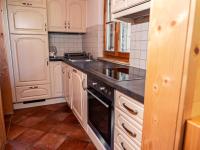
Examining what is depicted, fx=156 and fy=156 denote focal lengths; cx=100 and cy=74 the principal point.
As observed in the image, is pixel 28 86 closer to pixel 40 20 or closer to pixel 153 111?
pixel 40 20

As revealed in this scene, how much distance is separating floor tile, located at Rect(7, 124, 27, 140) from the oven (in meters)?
1.01

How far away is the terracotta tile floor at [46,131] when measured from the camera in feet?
5.99

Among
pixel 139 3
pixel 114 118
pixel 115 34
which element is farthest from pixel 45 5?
pixel 114 118

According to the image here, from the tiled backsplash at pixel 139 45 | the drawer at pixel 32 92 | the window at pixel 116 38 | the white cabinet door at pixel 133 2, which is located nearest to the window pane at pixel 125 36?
the window at pixel 116 38

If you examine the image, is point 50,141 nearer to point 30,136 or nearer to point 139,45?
point 30,136

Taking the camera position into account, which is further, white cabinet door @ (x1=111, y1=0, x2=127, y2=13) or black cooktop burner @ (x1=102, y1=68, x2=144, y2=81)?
white cabinet door @ (x1=111, y1=0, x2=127, y2=13)

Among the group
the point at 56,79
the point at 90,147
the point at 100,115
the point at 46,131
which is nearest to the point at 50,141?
the point at 46,131

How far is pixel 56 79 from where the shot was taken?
119 inches

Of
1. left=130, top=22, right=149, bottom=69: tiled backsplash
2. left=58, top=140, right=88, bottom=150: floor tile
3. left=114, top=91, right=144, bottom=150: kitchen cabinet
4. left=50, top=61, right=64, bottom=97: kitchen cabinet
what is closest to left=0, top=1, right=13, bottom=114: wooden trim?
left=50, top=61, right=64, bottom=97: kitchen cabinet

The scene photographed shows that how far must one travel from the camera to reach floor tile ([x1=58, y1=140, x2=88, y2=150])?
1791mm

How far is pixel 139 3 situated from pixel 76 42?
233cm

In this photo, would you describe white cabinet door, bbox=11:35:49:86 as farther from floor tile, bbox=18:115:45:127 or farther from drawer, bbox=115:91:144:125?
drawer, bbox=115:91:144:125

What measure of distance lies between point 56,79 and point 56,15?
3.96 ft

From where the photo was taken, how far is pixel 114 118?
1.26 m
